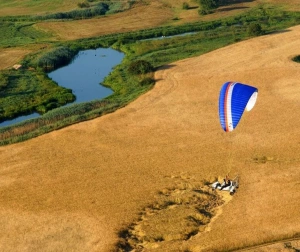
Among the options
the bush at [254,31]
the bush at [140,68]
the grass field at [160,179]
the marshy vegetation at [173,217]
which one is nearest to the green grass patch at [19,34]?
the bush at [140,68]

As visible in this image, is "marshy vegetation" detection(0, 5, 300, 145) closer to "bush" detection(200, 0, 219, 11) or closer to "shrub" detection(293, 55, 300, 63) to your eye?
"bush" detection(200, 0, 219, 11)

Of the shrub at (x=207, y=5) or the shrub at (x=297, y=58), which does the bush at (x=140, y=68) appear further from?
the shrub at (x=207, y=5)

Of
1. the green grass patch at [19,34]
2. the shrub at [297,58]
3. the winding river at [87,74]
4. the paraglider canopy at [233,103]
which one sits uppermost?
the paraglider canopy at [233,103]

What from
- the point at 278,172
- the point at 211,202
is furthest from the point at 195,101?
the point at 211,202

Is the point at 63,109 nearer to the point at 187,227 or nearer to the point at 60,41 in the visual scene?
the point at 187,227

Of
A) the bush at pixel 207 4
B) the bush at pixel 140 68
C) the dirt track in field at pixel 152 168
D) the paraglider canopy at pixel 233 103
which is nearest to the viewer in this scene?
the dirt track in field at pixel 152 168

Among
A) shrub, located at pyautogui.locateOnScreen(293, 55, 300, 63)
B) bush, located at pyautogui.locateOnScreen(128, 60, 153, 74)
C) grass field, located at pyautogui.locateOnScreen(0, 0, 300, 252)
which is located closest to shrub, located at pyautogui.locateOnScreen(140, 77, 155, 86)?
bush, located at pyautogui.locateOnScreen(128, 60, 153, 74)
